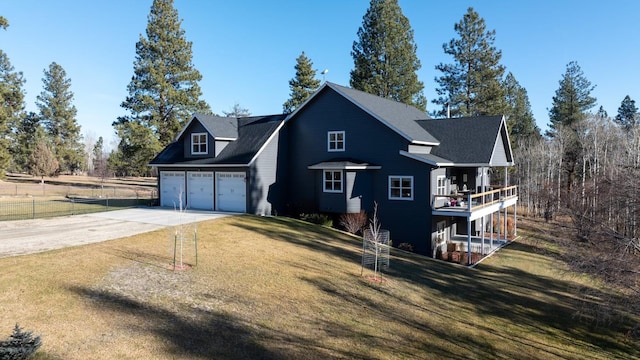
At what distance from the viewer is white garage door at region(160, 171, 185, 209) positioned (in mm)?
26469

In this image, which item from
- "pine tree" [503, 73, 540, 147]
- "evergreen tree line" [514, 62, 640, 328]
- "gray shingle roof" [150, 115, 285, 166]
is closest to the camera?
"evergreen tree line" [514, 62, 640, 328]

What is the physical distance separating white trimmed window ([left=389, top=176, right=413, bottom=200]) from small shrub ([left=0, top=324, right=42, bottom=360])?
18.8 m

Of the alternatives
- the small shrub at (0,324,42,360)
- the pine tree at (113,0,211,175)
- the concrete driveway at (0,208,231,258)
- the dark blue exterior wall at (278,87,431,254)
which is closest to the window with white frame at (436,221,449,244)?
the dark blue exterior wall at (278,87,431,254)

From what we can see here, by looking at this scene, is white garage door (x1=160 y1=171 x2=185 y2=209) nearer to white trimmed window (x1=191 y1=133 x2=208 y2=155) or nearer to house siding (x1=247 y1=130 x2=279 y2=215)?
white trimmed window (x1=191 y1=133 x2=208 y2=155)

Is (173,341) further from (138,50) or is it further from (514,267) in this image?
(138,50)

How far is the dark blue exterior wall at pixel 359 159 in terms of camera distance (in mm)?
22203

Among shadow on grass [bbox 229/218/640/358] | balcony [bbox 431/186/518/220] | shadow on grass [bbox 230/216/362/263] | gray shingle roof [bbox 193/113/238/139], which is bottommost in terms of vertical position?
shadow on grass [bbox 229/218/640/358]

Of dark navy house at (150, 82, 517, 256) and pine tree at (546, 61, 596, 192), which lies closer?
dark navy house at (150, 82, 517, 256)

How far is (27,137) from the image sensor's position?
175ft

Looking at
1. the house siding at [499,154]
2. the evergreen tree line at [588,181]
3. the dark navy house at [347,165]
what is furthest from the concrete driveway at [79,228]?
the house siding at [499,154]

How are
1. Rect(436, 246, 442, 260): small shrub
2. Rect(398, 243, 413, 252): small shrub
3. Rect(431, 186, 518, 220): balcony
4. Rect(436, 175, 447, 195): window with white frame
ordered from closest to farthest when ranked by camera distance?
Rect(431, 186, 518, 220): balcony
Rect(398, 243, 413, 252): small shrub
Rect(436, 246, 442, 260): small shrub
Rect(436, 175, 447, 195): window with white frame

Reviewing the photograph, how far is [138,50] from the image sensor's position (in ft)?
121

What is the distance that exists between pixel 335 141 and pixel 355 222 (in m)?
5.52

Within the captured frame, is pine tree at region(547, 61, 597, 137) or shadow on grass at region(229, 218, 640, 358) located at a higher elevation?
pine tree at region(547, 61, 597, 137)
